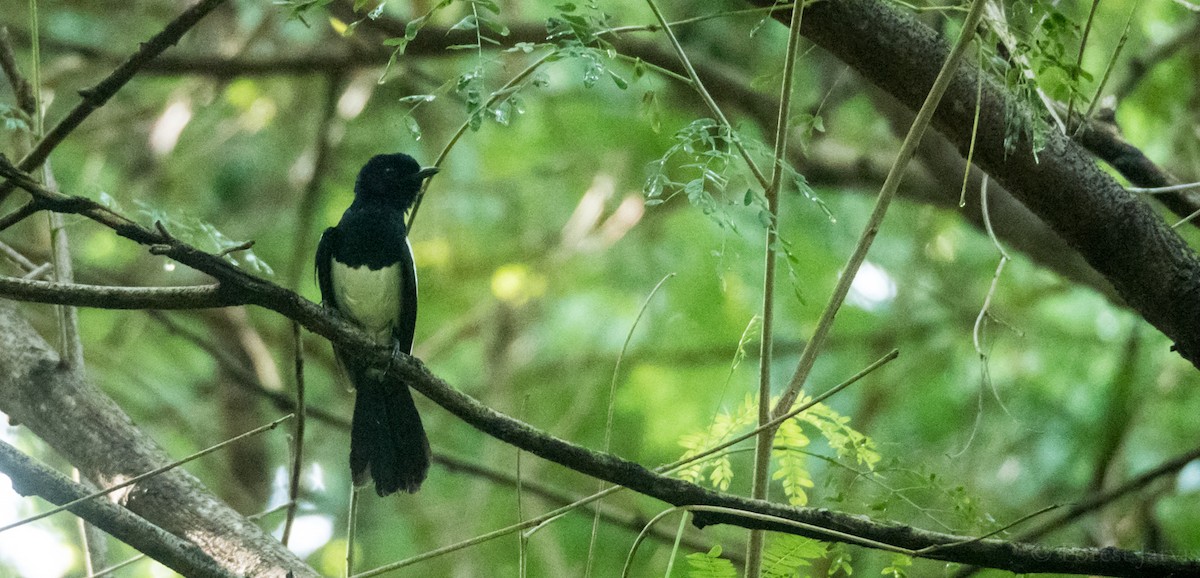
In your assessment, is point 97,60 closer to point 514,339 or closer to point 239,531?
point 514,339

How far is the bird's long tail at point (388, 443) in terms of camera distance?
3.21m

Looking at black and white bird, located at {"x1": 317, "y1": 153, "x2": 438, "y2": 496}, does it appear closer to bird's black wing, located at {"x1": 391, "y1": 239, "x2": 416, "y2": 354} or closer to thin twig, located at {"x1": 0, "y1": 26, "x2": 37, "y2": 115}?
bird's black wing, located at {"x1": 391, "y1": 239, "x2": 416, "y2": 354}

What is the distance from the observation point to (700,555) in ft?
6.48

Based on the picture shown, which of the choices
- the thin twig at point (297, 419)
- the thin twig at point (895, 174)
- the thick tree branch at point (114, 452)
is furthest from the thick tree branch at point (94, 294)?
the thin twig at point (895, 174)

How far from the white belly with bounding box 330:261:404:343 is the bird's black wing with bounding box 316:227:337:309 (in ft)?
0.06

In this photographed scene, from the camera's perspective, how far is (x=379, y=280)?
3.72m

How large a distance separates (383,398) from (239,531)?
0.99 metres

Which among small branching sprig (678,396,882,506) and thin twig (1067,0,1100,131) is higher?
thin twig (1067,0,1100,131)

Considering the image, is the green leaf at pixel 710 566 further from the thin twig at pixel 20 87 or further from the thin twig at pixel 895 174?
the thin twig at pixel 20 87

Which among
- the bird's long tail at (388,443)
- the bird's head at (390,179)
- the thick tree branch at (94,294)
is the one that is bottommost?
the thick tree branch at (94,294)

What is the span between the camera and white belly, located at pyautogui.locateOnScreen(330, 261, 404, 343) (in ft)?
12.2

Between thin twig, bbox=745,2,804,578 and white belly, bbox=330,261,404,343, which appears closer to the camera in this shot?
thin twig, bbox=745,2,804,578

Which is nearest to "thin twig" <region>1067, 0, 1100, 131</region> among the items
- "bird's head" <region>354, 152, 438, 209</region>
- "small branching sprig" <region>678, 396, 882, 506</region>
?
"small branching sprig" <region>678, 396, 882, 506</region>

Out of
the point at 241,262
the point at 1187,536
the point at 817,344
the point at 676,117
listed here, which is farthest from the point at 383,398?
the point at 1187,536
